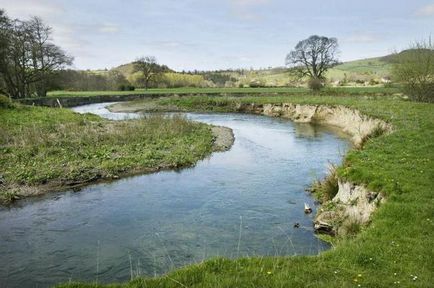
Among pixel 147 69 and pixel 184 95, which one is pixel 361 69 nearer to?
pixel 147 69

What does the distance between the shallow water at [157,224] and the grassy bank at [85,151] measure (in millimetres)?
1155

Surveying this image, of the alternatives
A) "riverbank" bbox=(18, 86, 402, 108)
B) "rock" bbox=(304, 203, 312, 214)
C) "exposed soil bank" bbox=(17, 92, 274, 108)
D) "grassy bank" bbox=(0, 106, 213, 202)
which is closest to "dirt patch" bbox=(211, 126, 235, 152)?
"grassy bank" bbox=(0, 106, 213, 202)

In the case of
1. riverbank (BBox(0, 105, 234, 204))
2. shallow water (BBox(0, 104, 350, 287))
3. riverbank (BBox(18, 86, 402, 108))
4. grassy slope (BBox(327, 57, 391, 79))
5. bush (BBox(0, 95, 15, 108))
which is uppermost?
grassy slope (BBox(327, 57, 391, 79))

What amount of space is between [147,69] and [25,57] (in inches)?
1932

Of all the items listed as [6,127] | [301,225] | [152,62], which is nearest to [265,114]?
[6,127]

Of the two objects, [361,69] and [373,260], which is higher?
[361,69]

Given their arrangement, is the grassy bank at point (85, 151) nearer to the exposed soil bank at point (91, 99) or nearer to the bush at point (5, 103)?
the bush at point (5, 103)

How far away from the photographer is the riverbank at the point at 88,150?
1758 cm

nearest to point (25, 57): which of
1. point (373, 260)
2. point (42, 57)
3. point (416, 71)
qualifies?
point (42, 57)

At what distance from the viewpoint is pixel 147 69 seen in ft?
353

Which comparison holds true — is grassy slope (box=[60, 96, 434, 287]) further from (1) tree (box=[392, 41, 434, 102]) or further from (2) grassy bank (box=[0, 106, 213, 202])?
(1) tree (box=[392, 41, 434, 102])

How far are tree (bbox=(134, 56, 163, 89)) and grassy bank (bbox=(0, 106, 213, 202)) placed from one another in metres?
76.8

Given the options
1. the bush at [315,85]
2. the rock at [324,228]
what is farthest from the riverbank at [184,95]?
the rock at [324,228]

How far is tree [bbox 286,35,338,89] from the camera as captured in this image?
78.1 m
